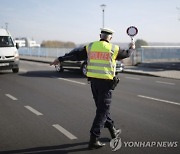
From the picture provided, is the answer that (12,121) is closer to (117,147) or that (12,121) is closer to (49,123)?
(49,123)

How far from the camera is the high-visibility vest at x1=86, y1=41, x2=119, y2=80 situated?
16.8 feet

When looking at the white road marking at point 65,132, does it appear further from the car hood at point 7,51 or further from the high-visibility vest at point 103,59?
the car hood at point 7,51

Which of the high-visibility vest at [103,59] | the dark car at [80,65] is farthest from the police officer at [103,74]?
the dark car at [80,65]

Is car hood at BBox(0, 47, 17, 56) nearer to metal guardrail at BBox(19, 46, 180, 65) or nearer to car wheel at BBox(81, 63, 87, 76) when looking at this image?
car wheel at BBox(81, 63, 87, 76)

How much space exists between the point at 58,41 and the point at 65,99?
84145mm

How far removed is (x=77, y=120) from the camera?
7012 millimetres

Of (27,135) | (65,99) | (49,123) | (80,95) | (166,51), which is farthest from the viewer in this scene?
(166,51)

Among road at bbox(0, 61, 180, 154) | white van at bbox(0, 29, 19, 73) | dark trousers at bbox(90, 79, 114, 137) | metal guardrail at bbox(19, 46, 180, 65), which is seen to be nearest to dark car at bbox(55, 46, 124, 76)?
white van at bbox(0, 29, 19, 73)

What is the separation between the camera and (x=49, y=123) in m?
6.77

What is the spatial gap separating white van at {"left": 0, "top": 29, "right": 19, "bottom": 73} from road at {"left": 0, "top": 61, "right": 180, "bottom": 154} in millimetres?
5879

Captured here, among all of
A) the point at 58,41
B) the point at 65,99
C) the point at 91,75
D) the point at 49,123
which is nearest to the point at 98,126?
the point at 91,75

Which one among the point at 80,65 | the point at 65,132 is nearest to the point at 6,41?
the point at 80,65

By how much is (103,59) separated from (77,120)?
89.4 inches

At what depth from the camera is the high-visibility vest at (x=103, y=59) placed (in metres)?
5.13
